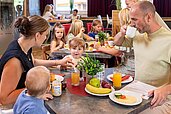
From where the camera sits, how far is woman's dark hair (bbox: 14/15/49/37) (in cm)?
187

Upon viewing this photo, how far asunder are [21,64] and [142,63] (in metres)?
1.01

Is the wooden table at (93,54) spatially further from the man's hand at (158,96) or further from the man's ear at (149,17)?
the man's hand at (158,96)

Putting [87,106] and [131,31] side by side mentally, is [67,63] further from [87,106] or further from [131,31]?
[87,106]

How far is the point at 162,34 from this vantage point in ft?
6.64

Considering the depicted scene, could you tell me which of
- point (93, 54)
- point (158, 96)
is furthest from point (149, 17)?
point (93, 54)

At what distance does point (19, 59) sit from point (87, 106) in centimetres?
67

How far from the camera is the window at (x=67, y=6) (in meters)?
8.20

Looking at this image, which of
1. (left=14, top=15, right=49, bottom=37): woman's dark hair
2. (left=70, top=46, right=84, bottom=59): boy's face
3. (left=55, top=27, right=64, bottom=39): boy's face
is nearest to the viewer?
(left=14, top=15, right=49, bottom=37): woman's dark hair

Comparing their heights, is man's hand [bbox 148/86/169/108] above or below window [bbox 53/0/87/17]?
below

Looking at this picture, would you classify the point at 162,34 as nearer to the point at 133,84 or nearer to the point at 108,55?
the point at 133,84

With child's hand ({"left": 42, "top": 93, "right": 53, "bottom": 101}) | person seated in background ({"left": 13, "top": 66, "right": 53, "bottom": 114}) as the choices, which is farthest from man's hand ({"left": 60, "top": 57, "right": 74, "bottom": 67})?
person seated in background ({"left": 13, "top": 66, "right": 53, "bottom": 114})

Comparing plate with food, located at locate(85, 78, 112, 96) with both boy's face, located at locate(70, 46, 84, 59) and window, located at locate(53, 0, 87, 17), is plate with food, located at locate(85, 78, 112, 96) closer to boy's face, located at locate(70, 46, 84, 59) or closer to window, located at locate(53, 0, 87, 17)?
boy's face, located at locate(70, 46, 84, 59)

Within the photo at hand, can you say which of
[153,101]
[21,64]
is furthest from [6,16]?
[153,101]

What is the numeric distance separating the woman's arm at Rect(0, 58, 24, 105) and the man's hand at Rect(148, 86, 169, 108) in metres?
0.97
